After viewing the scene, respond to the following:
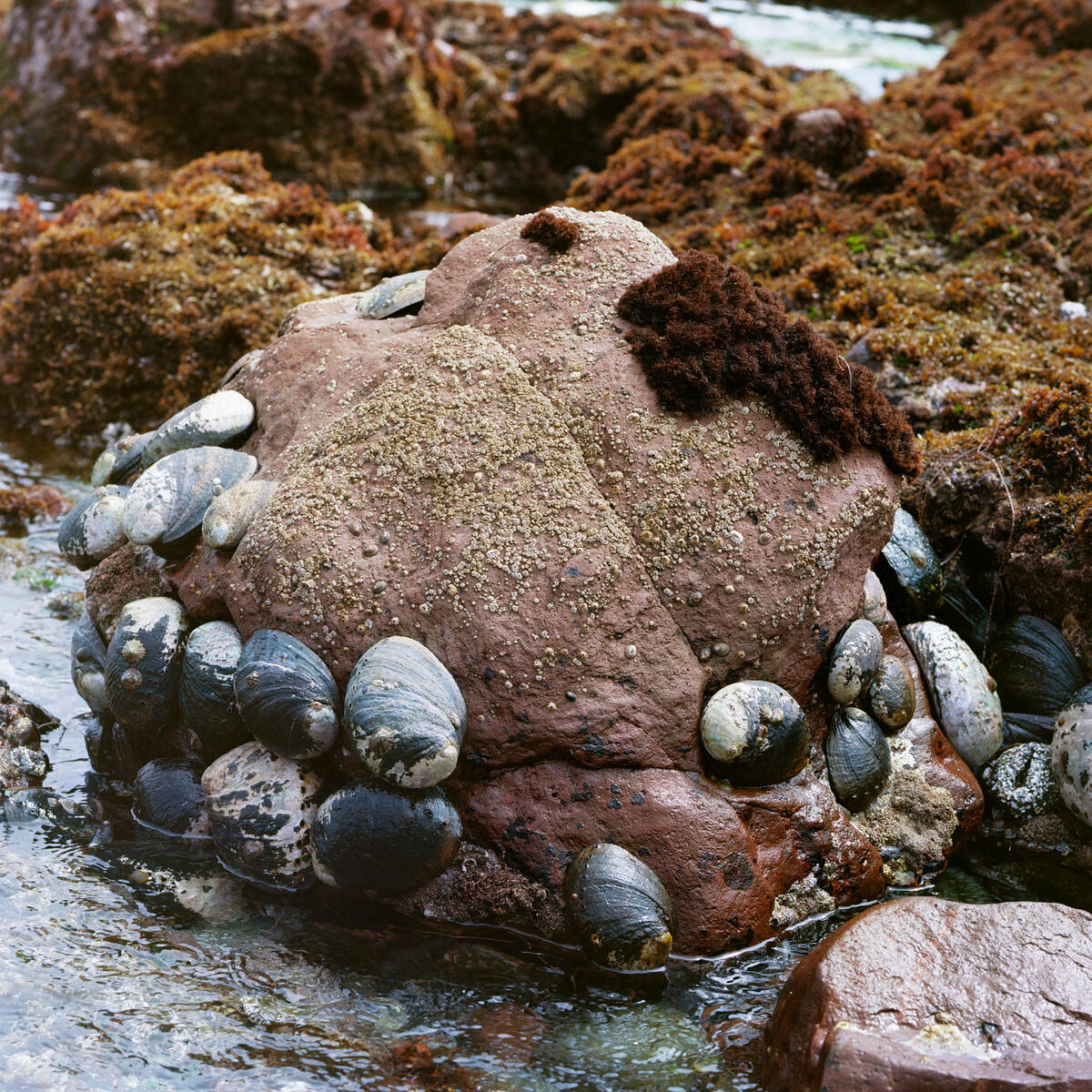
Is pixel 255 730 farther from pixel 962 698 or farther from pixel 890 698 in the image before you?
pixel 962 698

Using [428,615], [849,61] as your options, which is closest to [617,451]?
[428,615]

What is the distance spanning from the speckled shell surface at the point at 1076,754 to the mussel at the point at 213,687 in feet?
10.6

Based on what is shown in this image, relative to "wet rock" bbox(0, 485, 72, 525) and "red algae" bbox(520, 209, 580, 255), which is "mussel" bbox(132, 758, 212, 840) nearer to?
"red algae" bbox(520, 209, 580, 255)

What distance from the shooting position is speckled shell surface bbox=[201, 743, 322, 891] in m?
3.60

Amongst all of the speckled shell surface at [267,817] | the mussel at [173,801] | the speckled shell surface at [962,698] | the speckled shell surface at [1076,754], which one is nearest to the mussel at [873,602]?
the speckled shell surface at [962,698]

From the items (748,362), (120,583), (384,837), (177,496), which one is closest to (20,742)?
(120,583)

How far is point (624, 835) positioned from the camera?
354cm

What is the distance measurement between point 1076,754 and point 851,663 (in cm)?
102

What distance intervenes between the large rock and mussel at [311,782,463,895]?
1205 millimetres

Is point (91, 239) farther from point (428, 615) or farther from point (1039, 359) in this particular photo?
point (1039, 359)

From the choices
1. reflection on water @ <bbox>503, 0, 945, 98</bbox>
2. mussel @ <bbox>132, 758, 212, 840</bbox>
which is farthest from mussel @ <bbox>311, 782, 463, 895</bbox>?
reflection on water @ <bbox>503, 0, 945, 98</bbox>

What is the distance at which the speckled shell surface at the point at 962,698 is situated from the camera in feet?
14.4

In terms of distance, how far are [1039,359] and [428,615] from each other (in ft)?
13.7

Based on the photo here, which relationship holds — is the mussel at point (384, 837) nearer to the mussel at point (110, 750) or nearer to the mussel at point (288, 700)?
the mussel at point (288, 700)
